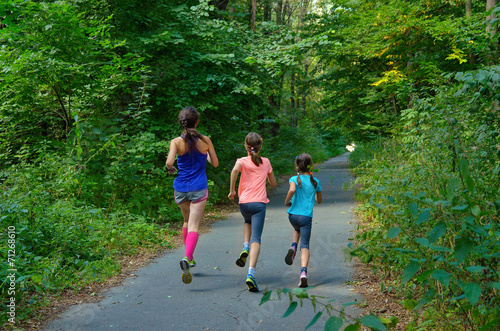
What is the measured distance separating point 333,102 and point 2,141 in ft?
57.1

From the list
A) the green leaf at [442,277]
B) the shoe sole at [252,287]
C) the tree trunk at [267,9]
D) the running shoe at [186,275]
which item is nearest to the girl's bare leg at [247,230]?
the shoe sole at [252,287]

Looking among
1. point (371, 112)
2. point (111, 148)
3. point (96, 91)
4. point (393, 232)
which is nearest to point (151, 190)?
point (111, 148)

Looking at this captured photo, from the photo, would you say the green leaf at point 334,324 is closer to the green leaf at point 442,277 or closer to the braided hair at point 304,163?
the green leaf at point 442,277

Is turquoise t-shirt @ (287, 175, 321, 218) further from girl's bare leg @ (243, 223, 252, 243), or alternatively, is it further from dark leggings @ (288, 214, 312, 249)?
girl's bare leg @ (243, 223, 252, 243)

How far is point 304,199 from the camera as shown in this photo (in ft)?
20.0

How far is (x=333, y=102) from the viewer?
80.5ft

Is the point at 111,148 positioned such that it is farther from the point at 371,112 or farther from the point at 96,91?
the point at 371,112

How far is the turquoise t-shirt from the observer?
6.05 meters

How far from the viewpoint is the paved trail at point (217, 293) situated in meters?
4.63

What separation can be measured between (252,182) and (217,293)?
151 centimetres

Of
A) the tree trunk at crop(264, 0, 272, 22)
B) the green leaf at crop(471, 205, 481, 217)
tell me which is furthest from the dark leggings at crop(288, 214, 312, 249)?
the tree trunk at crop(264, 0, 272, 22)

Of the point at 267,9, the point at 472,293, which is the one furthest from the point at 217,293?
the point at 267,9

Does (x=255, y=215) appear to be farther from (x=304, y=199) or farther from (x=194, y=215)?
(x=194, y=215)

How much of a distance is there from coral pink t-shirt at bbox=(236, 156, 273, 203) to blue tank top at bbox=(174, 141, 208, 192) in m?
0.54
